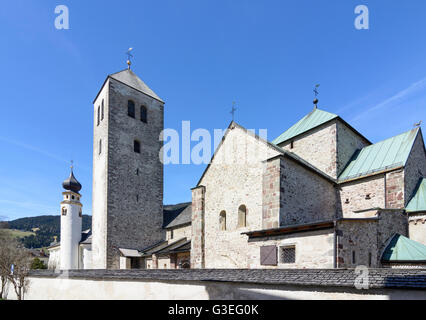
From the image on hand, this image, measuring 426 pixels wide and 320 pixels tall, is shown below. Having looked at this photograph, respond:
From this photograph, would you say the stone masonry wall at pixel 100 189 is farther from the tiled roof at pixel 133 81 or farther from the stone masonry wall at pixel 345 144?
the stone masonry wall at pixel 345 144

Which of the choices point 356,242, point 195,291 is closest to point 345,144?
point 356,242

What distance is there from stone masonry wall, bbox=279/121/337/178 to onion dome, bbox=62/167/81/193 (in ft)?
82.6

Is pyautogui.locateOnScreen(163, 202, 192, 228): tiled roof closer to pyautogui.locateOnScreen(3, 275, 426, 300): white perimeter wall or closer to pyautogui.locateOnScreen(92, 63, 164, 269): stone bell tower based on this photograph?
pyautogui.locateOnScreen(92, 63, 164, 269): stone bell tower

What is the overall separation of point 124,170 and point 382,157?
62.3 ft

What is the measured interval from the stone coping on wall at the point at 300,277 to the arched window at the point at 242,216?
5.73m

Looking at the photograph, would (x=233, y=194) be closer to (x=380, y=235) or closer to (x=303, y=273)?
(x=380, y=235)

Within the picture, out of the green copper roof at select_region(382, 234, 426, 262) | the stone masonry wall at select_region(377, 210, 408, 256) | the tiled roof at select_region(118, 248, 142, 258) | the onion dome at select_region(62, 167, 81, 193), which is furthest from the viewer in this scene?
the onion dome at select_region(62, 167, 81, 193)

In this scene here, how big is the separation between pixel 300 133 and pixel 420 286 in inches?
619

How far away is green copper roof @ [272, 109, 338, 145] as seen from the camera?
1897 centimetres

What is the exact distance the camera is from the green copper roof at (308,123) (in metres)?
19.0

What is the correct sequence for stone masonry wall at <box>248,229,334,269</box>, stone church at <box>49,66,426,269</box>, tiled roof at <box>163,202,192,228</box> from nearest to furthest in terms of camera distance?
stone masonry wall at <box>248,229,334,269</box>, stone church at <box>49,66,426,269</box>, tiled roof at <box>163,202,192,228</box>

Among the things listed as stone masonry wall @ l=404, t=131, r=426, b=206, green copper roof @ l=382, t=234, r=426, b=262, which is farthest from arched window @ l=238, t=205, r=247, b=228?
stone masonry wall @ l=404, t=131, r=426, b=206

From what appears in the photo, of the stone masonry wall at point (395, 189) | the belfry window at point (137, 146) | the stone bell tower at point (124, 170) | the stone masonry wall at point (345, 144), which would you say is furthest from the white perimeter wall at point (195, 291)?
the belfry window at point (137, 146)

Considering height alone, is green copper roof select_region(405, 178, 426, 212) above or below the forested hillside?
above
